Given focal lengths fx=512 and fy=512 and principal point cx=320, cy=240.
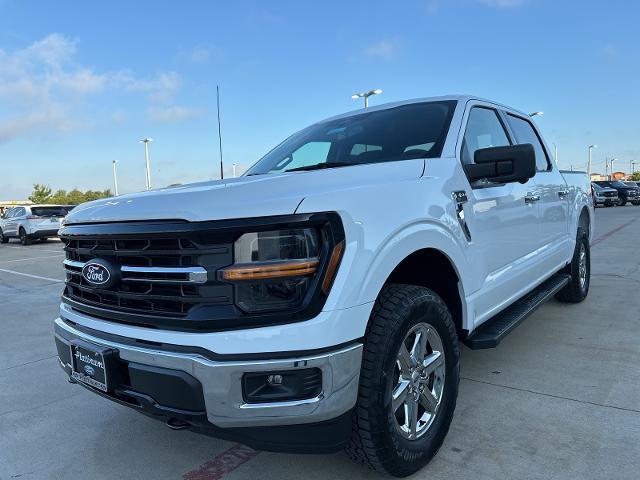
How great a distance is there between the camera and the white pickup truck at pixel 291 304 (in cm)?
191

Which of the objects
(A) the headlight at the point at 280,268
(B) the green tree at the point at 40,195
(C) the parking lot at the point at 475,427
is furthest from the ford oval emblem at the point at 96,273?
(B) the green tree at the point at 40,195

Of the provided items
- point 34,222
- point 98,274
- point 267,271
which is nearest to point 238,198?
point 267,271

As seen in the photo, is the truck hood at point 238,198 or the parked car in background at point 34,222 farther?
the parked car in background at point 34,222

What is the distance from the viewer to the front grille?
6.38 ft

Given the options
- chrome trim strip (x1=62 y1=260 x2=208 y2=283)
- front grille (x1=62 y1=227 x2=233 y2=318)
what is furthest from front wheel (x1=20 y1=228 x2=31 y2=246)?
chrome trim strip (x1=62 y1=260 x2=208 y2=283)

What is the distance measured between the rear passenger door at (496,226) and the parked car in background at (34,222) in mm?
18676

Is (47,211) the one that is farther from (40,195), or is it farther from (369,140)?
(40,195)

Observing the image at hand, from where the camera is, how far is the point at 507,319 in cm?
337

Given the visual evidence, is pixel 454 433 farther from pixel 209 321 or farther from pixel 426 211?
pixel 209 321

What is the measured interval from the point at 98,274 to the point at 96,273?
0.06 feet

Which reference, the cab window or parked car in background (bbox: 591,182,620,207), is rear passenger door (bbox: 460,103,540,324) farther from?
parked car in background (bbox: 591,182,620,207)

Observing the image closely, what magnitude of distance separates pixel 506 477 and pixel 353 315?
1.13 metres

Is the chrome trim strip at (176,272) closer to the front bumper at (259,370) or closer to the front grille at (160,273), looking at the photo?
the front grille at (160,273)

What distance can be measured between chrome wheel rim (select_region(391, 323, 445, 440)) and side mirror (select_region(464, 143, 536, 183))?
3.29 feet
